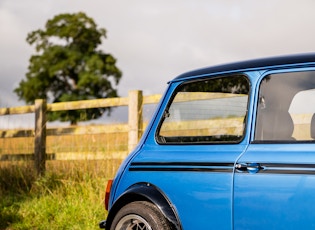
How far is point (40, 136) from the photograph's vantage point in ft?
41.7

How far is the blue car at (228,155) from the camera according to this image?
13.7 feet

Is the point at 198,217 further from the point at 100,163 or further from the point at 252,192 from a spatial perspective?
the point at 100,163

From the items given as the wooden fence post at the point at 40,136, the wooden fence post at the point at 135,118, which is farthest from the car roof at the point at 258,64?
the wooden fence post at the point at 40,136

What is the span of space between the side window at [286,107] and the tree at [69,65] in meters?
44.1

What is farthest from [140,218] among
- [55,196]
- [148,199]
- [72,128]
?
[72,128]

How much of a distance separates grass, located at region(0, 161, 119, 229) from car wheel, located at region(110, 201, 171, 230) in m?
2.95

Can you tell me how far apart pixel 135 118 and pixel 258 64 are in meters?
5.94

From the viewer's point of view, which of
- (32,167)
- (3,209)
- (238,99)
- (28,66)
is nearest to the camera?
(238,99)

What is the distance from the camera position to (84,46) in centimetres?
5188

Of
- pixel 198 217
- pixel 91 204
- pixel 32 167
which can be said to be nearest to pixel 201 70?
pixel 198 217

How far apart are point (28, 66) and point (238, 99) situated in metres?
48.0

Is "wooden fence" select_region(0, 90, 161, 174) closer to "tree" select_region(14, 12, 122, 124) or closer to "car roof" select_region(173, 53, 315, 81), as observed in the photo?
"car roof" select_region(173, 53, 315, 81)

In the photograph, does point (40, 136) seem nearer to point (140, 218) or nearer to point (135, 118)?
point (135, 118)

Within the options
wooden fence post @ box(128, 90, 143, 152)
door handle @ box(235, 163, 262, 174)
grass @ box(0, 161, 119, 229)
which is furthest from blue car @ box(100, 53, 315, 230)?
wooden fence post @ box(128, 90, 143, 152)
